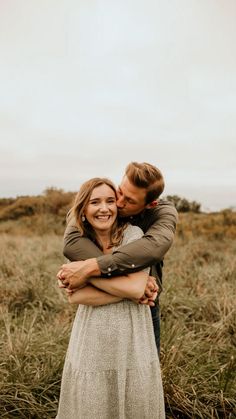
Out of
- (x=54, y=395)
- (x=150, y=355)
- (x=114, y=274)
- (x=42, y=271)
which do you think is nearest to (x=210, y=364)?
(x=54, y=395)

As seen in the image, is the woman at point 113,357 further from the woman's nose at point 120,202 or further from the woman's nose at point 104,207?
the woman's nose at point 120,202

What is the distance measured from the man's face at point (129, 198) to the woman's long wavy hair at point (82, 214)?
8cm

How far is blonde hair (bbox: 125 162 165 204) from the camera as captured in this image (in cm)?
244

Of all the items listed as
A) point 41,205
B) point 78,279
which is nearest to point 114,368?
point 78,279

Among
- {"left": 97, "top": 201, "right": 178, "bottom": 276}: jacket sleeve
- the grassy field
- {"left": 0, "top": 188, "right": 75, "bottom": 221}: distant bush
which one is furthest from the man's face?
{"left": 0, "top": 188, "right": 75, "bottom": 221}: distant bush

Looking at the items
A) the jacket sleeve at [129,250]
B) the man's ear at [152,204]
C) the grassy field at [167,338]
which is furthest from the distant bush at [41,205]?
the jacket sleeve at [129,250]

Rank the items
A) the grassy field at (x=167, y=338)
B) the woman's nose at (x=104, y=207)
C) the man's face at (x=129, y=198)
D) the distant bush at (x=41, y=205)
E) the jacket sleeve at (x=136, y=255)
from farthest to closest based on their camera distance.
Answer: the distant bush at (x=41, y=205), the grassy field at (x=167, y=338), the man's face at (x=129, y=198), the woman's nose at (x=104, y=207), the jacket sleeve at (x=136, y=255)

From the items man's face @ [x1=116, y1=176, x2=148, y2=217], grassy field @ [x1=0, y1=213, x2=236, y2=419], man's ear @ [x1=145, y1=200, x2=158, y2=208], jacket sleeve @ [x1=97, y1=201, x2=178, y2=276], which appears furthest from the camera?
grassy field @ [x1=0, y1=213, x2=236, y2=419]

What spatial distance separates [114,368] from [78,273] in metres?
0.54

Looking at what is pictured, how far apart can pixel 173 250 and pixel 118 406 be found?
22.2 ft

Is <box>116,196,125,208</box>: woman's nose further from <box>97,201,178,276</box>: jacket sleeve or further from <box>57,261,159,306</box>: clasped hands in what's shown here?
<box>57,261,159,306</box>: clasped hands

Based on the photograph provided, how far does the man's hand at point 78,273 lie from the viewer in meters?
2.15

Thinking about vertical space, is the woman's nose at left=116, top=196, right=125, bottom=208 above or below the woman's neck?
above

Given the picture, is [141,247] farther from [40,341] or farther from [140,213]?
[40,341]
